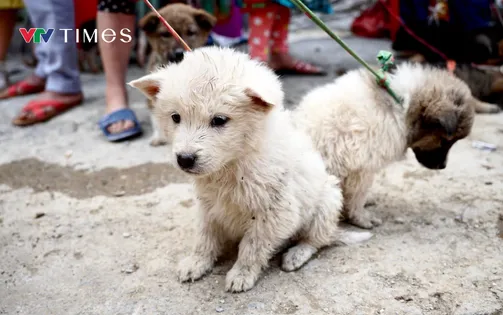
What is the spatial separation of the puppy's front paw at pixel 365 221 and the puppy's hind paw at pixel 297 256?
0.48 meters

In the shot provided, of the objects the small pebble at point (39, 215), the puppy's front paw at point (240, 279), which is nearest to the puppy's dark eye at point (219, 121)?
the puppy's front paw at point (240, 279)

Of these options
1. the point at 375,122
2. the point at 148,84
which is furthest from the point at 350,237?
the point at 148,84

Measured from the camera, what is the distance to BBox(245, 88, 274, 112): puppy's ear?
191cm

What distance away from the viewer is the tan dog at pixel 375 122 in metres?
2.63

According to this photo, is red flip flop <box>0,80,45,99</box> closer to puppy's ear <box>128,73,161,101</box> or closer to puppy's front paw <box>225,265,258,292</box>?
puppy's ear <box>128,73,161,101</box>

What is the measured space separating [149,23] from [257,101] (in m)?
2.68

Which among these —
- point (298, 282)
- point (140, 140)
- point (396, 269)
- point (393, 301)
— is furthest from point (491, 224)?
point (140, 140)

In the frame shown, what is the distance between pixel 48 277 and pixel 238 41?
5981mm

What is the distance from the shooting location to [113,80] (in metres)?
4.39

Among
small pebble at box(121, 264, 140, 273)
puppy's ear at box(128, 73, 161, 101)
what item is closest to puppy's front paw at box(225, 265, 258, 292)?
small pebble at box(121, 264, 140, 273)

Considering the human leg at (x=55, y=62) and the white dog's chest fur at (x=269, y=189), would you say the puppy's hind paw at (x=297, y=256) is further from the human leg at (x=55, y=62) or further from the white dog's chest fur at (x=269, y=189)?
the human leg at (x=55, y=62)

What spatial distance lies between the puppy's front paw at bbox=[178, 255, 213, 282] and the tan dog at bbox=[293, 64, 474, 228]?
910 mm

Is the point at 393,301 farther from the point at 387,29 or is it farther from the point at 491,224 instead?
the point at 387,29

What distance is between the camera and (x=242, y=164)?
6.93 ft
